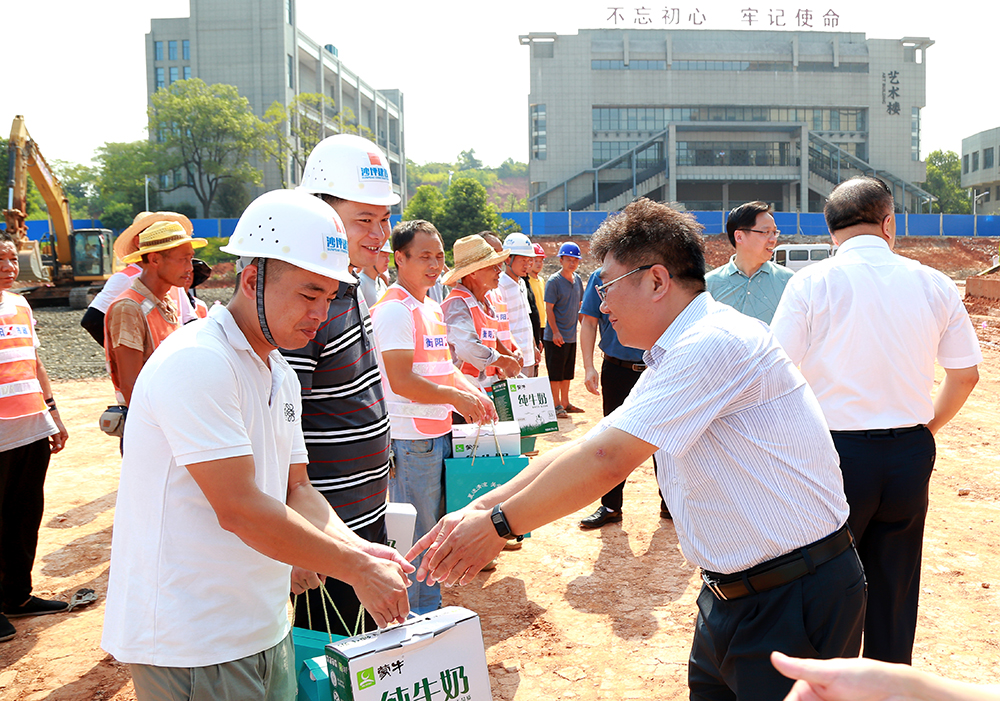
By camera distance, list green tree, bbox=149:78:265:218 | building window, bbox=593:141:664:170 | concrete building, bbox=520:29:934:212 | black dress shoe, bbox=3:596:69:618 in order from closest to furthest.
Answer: black dress shoe, bbox=3:596:69:618, green tree, bbox=149:78:265:218, concrete building, bbox=520:29:934:212, building window, bbox=593:141:664:170

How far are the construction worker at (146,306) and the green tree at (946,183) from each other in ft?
260

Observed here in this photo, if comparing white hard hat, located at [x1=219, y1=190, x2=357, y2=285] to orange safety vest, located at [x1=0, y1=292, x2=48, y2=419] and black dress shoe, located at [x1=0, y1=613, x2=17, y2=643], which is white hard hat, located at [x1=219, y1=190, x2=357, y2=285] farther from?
black dress shoe, located at [x1=0, y1=613, x2=17, y2=643]

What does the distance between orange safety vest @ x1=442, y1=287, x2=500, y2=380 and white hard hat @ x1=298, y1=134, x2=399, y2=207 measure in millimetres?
2680

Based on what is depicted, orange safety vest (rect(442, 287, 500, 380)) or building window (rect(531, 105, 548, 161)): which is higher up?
building window (rect(531, 105, 548, 161))

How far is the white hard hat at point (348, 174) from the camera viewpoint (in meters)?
3.18

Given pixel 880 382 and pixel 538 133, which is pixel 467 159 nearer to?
pixel 538 133

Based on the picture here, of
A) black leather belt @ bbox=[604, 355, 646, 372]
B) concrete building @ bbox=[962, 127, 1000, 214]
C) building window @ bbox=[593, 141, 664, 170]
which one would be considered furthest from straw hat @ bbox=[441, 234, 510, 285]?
concrete building @ bbox=[962, 127, 1000, 214]

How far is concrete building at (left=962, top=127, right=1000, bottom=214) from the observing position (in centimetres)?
6850

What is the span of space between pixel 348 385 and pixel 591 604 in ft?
8.75

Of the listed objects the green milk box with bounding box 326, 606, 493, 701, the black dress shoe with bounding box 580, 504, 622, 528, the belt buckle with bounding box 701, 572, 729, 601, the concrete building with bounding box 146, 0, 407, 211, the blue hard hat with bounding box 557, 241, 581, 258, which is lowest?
the black dress shoe with bounding box 580, 504, 622, 528

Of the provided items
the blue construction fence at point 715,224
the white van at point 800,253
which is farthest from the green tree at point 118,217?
the white van at point 800,253

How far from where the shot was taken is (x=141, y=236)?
468cm

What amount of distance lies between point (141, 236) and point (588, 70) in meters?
64.7

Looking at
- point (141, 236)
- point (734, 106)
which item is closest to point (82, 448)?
point (141, 236)
